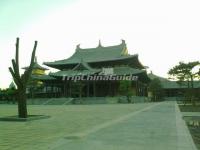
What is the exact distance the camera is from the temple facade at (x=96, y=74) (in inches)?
1914

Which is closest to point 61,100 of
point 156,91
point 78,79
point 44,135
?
point 78,79

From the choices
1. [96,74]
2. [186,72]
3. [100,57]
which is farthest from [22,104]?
[100,57]

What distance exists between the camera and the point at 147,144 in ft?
26.5

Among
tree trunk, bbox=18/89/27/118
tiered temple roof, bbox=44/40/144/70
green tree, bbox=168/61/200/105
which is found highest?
tiered temple roof, bbox=44/40/144/70

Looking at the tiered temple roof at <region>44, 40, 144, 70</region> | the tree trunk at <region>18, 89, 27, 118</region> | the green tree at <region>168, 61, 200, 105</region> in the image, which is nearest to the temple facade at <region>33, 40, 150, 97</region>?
the tiered temple roof at <region>44, 40, 144, 70</region>

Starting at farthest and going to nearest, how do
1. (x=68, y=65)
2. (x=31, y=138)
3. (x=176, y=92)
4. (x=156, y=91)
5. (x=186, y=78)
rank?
(x=176, y=92) → (x=156, y=91) → (x=68, y=65) → (x=186, y=78) → (x=31, y=138)

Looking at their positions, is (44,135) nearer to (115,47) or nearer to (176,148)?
(176,148)

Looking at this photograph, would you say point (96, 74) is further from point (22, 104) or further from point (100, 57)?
point (22, 104)

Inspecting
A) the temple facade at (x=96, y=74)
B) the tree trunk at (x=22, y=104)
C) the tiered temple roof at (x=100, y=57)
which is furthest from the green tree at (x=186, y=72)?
the tree trunk at (x=22, y=104)

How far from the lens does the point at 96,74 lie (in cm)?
4850

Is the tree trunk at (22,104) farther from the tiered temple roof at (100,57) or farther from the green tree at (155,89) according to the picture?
the green tree at (155,89)

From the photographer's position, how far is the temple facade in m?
48.6

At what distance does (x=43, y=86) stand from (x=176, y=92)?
3590 cm

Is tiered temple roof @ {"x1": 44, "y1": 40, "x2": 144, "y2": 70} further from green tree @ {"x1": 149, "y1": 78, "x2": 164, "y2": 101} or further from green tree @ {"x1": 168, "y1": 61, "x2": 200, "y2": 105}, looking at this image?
green tree @ {"x1": 168, "y1": 61, "x2": 200, "y2": 105}
